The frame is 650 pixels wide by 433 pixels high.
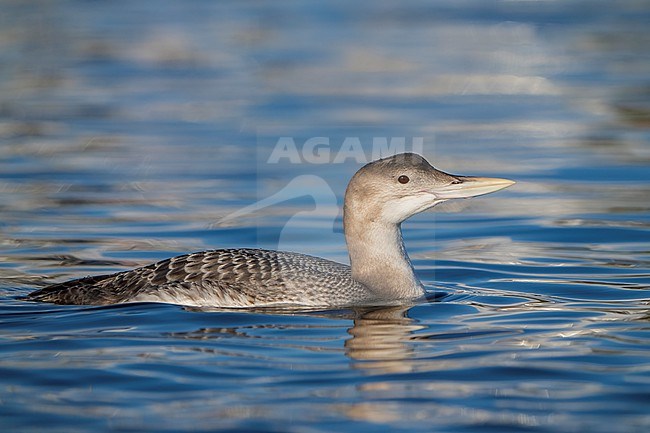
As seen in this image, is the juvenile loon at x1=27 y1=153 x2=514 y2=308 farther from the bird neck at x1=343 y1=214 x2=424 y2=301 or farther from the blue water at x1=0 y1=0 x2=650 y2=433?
the blue water at x1=0 y1=0 x2=650 y2=433

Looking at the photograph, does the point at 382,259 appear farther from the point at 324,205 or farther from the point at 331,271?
the point at 324,205

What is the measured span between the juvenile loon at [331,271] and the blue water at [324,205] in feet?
0.48

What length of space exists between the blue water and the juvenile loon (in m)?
0.15

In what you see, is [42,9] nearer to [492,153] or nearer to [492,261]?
[492,153]

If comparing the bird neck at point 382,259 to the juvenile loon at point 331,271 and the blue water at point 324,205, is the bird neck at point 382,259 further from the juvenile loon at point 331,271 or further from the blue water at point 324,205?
the blue water at point 324,205

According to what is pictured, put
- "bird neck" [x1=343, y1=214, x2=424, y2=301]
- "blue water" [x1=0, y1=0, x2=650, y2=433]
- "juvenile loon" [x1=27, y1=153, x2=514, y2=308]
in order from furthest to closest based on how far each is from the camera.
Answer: "bird neck" [x1=343, y1=214, x2=424, y2=301] → "juvenile loon" [x1=27, y1=153, x2=514, y2=308] → "blue water" [x1=0, y1=0, x2=650, y2=433]

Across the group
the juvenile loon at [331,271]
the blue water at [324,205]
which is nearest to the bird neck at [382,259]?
the juvenile loon at [331,271]

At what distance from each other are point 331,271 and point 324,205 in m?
3.16

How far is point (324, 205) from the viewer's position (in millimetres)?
11609

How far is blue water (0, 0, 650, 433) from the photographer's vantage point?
651 cm

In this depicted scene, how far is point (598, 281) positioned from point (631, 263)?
0.66 meters

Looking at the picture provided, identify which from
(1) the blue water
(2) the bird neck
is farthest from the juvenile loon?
(1) the blue water

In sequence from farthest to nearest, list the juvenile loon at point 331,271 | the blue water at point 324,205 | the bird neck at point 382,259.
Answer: the bird neck at point 382,259, the juvenile loon at point 331,271, the blue water at point 324,205

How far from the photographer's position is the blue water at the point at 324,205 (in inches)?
256
